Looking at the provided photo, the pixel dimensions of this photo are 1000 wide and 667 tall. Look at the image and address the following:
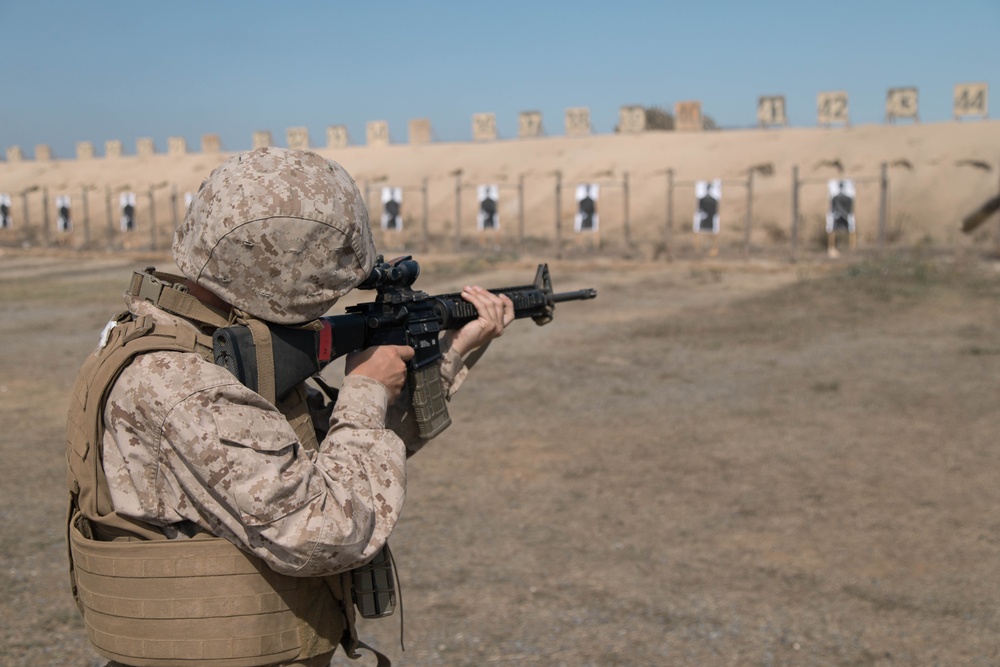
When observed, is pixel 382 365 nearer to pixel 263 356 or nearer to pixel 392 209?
pixel 263 356

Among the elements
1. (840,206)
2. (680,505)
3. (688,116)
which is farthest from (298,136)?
(680,505)

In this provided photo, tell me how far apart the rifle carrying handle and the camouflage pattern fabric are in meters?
0.51

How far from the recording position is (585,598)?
12.6 ft

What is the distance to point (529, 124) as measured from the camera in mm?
35906

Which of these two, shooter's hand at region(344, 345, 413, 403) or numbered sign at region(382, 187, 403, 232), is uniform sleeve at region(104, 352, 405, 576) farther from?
numbered sign at region(382, 187, 403, 232)

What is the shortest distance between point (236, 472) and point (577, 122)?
113 feet

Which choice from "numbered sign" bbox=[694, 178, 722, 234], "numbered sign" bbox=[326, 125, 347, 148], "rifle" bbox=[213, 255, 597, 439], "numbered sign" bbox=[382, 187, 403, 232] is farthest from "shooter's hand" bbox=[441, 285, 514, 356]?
"numbered sign" bbox=[326, 125, 347, 148]

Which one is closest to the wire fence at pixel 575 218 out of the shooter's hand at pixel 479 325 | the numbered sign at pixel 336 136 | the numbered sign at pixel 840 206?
the numbered sign at pixel 840 206

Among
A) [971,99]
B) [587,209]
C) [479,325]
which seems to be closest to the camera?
[479,325]

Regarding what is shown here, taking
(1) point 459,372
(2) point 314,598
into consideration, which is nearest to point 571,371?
(1) point 459,372

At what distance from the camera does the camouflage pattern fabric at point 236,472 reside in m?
1.41

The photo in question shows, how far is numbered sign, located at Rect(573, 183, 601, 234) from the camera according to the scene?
23744 mm

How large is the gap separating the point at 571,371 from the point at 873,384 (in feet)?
8.54

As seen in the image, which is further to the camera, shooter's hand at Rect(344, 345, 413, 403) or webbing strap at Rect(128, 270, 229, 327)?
shooter's hand at Rect(344, 345, 413, 403)
